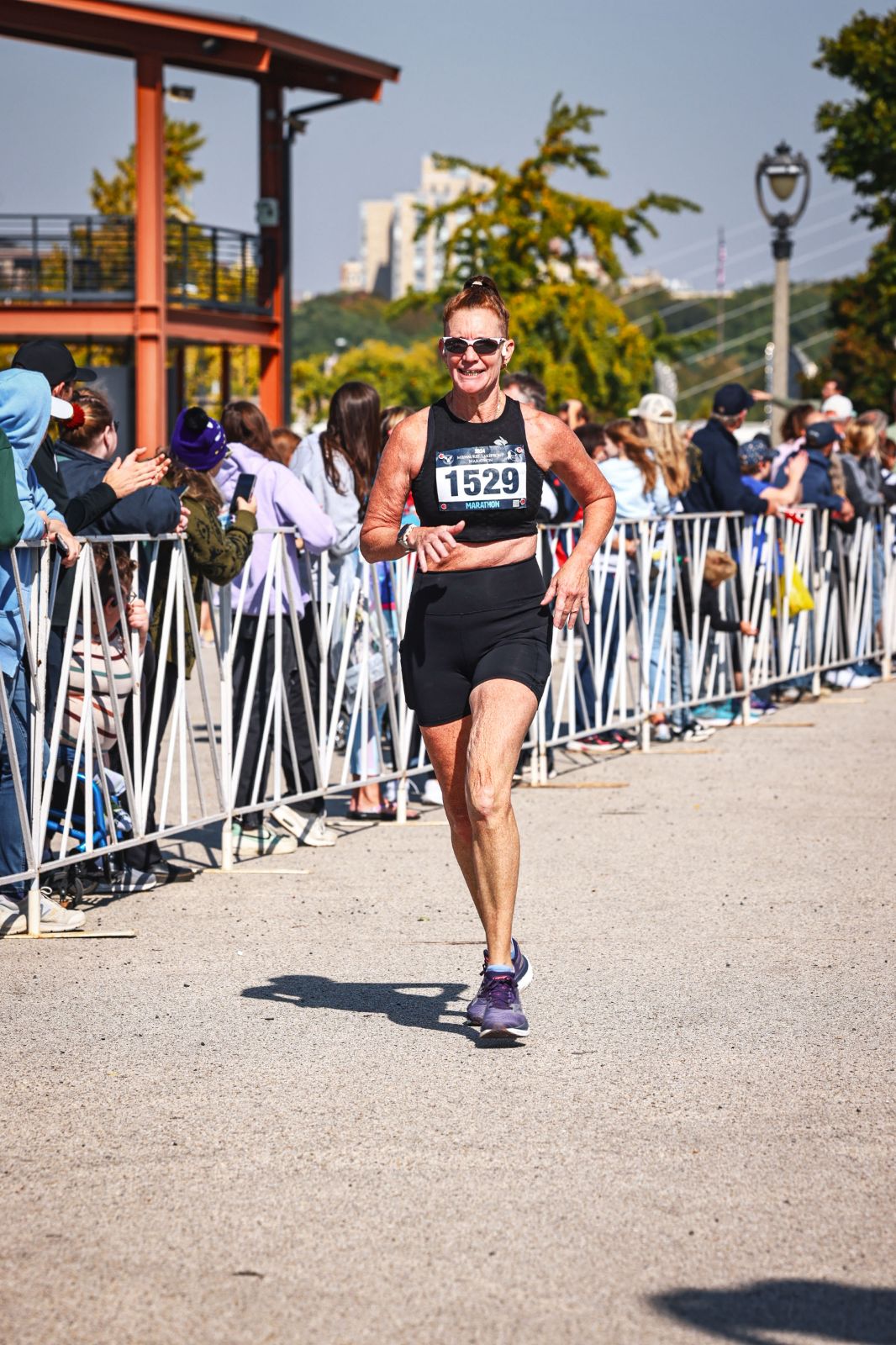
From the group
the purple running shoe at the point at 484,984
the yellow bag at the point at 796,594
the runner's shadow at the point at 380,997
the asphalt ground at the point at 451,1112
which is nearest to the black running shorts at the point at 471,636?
the purple running shoe at the point at 484,984

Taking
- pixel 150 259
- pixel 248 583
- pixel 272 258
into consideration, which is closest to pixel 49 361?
pixel 248 583

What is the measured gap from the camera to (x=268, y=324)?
32.0 metres

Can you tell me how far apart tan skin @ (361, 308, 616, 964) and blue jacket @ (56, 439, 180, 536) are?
188 cm

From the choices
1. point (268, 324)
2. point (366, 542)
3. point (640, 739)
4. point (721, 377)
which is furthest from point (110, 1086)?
point (721, 377)

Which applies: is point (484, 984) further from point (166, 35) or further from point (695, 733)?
point (166, 35)

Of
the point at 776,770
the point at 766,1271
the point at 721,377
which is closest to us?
the point at 766,1271

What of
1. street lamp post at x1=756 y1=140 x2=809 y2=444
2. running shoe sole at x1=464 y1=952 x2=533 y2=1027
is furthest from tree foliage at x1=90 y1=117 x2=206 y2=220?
running shoe sole at x1=464 y1=952 x2=533 y2=1027

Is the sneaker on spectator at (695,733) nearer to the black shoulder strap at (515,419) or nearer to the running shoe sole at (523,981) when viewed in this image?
the running shoe sole at (523,981)

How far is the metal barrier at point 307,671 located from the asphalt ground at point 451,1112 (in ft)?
1.54

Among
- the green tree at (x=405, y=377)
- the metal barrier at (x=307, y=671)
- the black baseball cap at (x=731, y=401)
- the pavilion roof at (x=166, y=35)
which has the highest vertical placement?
the pavilion roof at (x=166, y=35)

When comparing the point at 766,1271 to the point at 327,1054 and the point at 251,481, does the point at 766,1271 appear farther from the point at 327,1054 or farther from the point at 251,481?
the point at 251,481

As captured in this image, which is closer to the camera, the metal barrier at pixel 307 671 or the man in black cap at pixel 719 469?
the metal barrier at pixel 307 671

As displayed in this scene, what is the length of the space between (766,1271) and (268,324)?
96.8 ft

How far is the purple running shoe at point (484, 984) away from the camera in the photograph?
531cm
